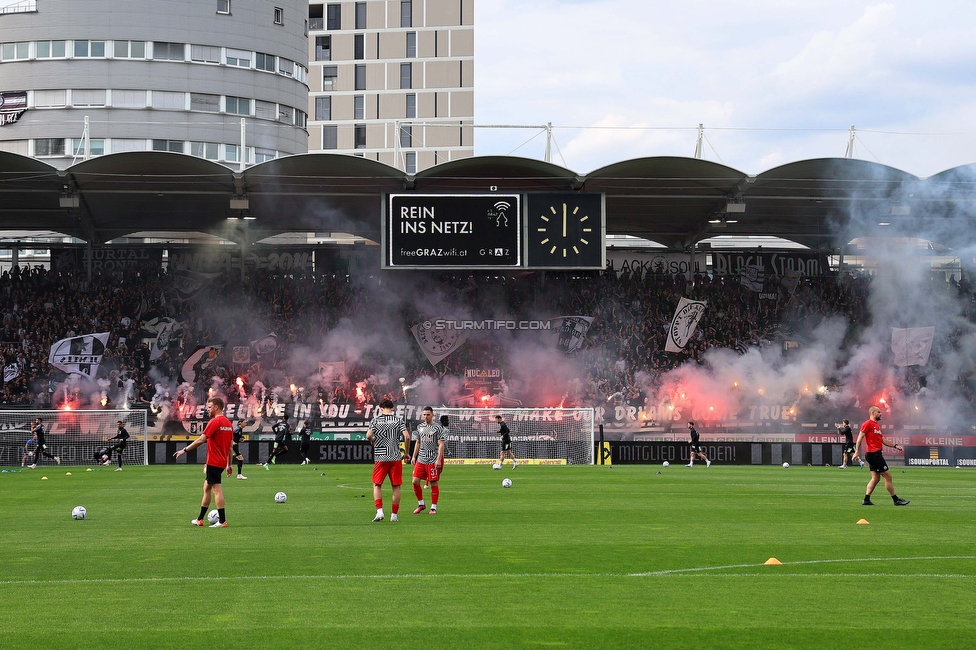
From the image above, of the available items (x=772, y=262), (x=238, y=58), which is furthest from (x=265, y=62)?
(x=772, y=262)

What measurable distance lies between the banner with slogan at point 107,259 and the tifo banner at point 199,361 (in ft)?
24.0

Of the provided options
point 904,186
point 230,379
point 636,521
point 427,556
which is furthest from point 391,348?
point 427,556

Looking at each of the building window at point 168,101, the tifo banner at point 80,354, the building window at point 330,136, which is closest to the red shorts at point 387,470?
the tifo banner at point 80,354

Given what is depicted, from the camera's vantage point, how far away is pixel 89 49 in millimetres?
66125

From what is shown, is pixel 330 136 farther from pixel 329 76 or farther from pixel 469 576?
pixel 469 576

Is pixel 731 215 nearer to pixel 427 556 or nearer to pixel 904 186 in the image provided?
pixel 904 186

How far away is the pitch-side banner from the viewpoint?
4734 centimetres

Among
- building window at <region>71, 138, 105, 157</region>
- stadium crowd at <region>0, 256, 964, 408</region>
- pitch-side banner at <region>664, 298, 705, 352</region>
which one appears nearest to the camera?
stadium crowd at <region>0, 256, 964, 408</region>

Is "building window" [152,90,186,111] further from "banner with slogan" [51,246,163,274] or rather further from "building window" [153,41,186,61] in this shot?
"banner with slogan" [51,246,163,274]

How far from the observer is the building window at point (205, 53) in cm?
6800

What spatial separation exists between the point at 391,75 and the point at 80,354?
59.2 metres

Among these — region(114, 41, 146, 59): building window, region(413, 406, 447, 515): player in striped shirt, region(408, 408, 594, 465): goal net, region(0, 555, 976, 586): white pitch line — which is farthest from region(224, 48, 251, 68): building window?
region(0, 555, 976, 586): white pitch line

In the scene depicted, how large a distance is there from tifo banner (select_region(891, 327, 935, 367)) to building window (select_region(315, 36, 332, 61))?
6724 centimetres

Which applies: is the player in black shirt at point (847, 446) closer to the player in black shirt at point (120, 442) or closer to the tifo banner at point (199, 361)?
the player in black shirt at point (120, 442)
